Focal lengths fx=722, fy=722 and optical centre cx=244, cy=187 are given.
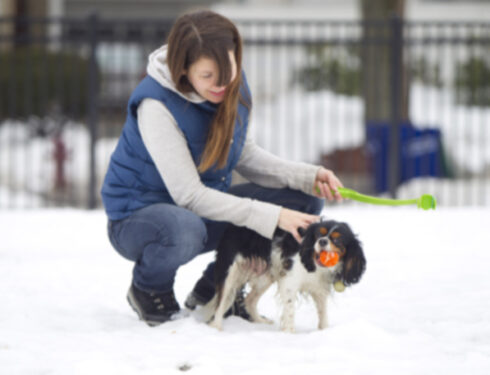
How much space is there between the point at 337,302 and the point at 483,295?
0.71 m

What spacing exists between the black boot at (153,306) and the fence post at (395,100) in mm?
4459

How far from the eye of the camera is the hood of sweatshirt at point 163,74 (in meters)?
2.93

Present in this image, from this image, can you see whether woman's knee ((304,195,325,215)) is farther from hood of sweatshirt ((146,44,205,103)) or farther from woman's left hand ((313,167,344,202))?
hood of sweatshirt ((146,44,205,103))

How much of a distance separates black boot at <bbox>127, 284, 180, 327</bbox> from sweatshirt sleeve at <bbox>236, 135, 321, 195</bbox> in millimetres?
659

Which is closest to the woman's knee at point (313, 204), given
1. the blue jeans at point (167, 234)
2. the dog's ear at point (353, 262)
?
the blue jeans at point (167, 234)

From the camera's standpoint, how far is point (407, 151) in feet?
27.2

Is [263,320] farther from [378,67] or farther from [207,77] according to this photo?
[378,67]

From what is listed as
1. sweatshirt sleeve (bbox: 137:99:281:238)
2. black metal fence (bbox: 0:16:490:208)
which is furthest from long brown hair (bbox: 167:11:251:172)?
black metal fence (bbox: 0:16:490:208)

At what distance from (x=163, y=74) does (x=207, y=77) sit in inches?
8.7

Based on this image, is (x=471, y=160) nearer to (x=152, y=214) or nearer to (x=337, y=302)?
(x=337, y=302)

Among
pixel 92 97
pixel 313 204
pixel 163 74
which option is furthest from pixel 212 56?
pixel 92 97

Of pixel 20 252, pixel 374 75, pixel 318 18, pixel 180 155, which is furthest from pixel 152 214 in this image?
pixel 318 18

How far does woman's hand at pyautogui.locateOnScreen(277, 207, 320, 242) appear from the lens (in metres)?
2.73

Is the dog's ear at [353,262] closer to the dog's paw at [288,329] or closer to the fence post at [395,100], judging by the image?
the dog's paw at [288,329]
